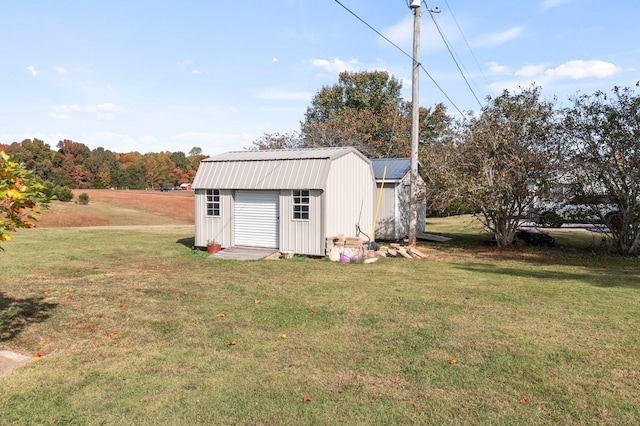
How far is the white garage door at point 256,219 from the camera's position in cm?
1451

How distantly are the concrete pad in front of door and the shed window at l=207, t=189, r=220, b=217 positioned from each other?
4.64 feet

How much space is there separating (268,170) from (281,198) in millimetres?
1131

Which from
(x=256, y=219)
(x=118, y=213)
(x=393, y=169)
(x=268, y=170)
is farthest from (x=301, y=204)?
(x=118, y=213)

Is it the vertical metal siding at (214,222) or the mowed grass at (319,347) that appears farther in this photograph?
the vertical metal siding at (214,222)

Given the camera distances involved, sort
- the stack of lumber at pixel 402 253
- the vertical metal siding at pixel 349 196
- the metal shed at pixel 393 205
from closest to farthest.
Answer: the stack of lumber at pixel 402 253, the vertical metal siding at pixel 349 196, the metal shed at pixel 393 205

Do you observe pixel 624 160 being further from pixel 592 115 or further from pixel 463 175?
pixel 463 175

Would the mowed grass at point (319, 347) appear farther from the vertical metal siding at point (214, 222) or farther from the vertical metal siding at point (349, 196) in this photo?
the vertical metal siding at point (214, 222)

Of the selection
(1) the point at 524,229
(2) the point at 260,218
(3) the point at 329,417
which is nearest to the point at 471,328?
(3) the point at 329,417

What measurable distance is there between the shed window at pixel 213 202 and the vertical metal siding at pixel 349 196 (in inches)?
161

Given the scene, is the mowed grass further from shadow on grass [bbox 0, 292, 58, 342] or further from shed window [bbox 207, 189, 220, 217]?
shed window [bbox 207, 189, 220, 217]

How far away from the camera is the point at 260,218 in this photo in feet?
48.4

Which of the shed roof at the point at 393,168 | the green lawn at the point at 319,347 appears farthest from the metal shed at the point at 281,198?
the shed roof at the point at 393,168

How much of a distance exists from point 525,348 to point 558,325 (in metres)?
1.32

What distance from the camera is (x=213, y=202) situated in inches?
603
